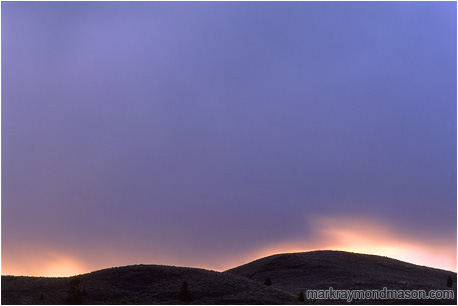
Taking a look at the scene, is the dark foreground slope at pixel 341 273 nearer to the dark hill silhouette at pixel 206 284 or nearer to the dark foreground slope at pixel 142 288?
the dark hill silhouette at pixel 206 284

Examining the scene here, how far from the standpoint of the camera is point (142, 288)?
54.9m

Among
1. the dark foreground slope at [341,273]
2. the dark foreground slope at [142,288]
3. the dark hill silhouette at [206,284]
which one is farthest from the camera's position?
the dark foreground slope at [341,273]

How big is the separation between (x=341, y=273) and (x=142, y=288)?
28.1 m

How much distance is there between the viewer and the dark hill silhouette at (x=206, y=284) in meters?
51.1

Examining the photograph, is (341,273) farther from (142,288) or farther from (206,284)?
(142,288)

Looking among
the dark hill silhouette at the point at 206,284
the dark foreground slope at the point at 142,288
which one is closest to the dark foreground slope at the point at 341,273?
the dark hill silhouette at the point at 206,284

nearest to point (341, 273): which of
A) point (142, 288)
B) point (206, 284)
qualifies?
point (206, 284)

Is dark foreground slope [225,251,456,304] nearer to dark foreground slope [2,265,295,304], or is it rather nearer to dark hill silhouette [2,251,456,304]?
dark hill silhouette [2,251,456,304]

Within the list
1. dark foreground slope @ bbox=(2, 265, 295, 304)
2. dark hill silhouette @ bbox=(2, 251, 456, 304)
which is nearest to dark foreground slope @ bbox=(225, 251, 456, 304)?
dark hill silhouette @ bbox=(2, 251, 456, 304)

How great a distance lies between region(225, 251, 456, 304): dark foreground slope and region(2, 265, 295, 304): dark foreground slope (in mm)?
7586

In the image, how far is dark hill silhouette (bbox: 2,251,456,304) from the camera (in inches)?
2013

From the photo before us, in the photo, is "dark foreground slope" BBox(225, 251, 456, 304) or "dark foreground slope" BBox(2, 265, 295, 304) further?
"dark foreground slope" BBox(225, 251, 456, 304)

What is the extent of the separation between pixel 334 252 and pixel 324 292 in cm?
2883

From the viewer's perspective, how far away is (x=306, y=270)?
7344 cm
